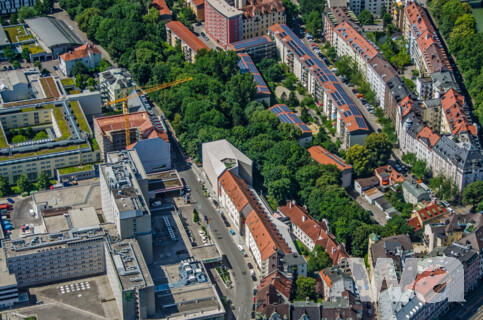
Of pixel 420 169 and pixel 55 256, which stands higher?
pixel 420 169

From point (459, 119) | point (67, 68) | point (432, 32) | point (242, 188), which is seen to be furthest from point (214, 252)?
point (432, 32)

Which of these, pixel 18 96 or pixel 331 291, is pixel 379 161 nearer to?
pixel 331 291

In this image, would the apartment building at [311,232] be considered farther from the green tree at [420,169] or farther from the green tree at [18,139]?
the green tree at [18,139]

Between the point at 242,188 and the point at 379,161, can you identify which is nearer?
the point at 242,188

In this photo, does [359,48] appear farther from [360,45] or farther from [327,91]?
[327,91]

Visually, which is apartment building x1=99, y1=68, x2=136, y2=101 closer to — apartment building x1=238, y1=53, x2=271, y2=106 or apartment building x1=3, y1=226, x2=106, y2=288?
apartment building x1=238, y1=53, x2=271, y2=106

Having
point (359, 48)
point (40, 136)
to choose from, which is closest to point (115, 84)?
point (40, 136)

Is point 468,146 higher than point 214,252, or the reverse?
point 468,146
